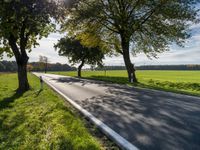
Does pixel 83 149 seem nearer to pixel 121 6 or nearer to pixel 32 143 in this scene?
pixel 32 143

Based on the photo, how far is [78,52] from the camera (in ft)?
Result: 168

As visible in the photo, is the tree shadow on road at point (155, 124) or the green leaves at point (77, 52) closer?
the tree shadow on road at point (155, 124)

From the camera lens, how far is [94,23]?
2783cm

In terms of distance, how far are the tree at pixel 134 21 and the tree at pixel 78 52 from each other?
2105cm

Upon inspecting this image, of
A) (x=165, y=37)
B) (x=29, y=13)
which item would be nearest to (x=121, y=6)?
(x=165, y=37)

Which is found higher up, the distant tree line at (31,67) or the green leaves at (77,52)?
the green leaves at (77,52)

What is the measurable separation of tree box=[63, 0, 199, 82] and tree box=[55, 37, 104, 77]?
21048 millimetres

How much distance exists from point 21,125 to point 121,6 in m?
21.4

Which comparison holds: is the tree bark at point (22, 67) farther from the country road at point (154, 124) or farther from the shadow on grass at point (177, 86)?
the country road at point (154, 124)

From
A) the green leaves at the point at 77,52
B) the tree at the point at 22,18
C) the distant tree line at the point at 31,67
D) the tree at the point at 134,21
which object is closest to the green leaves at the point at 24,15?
the tree at the point at 22,18

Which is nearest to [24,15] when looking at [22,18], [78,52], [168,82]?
[22,18]

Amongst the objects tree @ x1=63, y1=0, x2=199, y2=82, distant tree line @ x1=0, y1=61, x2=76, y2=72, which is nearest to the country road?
tree @ x1=63, y1=0, x2=199, y2=82

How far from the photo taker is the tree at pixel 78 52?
169 ft

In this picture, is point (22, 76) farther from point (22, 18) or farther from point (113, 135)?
point (113, 135)
